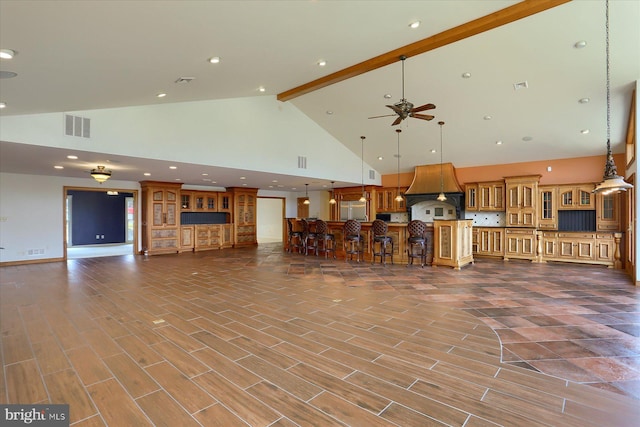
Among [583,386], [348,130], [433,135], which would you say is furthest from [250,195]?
[583,386]

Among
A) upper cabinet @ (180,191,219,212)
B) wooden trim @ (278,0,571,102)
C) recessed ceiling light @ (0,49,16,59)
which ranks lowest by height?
upper cabinet @ (180,191,219,212)

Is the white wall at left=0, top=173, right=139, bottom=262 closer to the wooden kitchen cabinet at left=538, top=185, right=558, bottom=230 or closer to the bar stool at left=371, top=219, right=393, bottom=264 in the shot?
the bar stool at left=371, top=219, right=393, bottom=264

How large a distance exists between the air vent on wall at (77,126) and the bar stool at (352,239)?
5.51 metres

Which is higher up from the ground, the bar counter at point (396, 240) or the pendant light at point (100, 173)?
the pendant light at point (100, 173)

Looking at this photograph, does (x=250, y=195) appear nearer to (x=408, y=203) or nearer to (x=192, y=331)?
(x=408, y=203)

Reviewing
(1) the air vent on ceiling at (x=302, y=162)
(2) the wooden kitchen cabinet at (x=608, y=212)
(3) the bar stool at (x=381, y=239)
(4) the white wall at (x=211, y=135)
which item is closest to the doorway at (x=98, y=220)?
(4) the white wall at (x=211, y=135)

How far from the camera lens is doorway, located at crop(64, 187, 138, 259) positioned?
468 inches

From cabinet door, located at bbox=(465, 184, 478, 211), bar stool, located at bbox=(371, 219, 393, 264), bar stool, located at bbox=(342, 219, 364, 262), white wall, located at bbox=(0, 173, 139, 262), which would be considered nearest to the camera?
bar stool, located at bbox=(371, 219, 393, 264)

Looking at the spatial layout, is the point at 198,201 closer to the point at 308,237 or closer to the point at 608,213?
the point at 308,237

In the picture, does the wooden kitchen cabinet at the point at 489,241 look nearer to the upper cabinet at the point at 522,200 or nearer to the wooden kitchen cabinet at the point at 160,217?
the upper cabinet at the point at 522,200

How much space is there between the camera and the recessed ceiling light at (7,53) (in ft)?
7.94

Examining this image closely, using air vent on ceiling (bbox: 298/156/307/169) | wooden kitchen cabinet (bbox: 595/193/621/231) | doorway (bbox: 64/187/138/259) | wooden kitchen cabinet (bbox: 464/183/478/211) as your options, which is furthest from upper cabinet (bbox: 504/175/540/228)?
doorway (bbox: 64/187/138/259)

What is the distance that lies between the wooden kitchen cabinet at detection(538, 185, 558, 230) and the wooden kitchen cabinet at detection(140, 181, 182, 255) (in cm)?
1077

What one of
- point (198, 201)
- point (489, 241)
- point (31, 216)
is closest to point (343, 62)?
point (489, 241)
